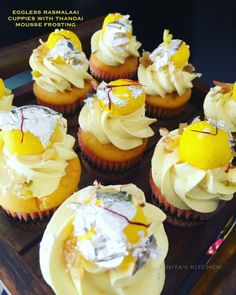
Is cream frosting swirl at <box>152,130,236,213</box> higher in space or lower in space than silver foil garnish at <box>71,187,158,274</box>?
lower

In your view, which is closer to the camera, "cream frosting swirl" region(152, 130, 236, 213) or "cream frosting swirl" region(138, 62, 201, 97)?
"cream frosting swirl" region(152, 130, 236, 213)

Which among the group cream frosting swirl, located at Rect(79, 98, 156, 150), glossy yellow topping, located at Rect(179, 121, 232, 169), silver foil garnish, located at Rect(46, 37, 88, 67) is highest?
silver foil garnish, located at Rect(46, 37, 88, 67)

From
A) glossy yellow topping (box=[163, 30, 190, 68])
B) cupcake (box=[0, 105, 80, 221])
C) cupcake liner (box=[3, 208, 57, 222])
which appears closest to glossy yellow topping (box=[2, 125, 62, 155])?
cupcake (box=[0, 105, 80, 221])

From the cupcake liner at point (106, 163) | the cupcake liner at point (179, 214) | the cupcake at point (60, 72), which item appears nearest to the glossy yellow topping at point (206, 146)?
the cupcake liner at point (179, 214)

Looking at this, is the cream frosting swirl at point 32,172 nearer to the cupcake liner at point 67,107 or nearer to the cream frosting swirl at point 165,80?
the cupcake liner at point 67,107

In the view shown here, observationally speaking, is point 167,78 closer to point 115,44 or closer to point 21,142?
point 115,44

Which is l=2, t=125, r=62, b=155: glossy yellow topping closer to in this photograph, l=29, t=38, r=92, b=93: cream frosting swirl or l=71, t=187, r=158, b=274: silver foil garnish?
l=71, t=187, r=158, b=274: silver foil garnish

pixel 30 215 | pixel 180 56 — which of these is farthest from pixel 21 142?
pixel 180 56
